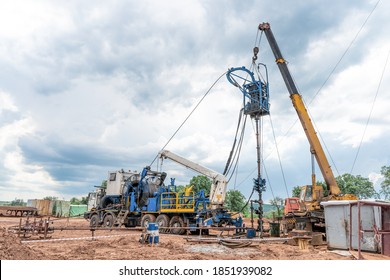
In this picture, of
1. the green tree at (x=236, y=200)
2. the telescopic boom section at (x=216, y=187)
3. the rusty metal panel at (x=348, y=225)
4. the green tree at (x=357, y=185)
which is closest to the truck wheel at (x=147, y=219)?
the telescopic boom section at (x=216, y=187)

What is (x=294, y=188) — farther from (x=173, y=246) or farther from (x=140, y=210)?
(x=173, y=246)

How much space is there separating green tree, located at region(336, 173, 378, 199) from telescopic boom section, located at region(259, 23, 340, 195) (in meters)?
48.0

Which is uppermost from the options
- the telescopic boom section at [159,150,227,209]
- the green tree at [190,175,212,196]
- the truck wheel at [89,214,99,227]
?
the green tree at [190,175,212,196]

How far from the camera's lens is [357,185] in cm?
6356

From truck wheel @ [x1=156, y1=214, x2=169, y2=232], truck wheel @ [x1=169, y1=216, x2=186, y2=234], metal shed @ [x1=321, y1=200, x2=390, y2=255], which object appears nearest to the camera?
metal shed @ [x1=321, y1=200, x2=390, y2=255]

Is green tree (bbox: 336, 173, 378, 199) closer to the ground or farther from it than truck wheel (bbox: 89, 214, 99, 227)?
farther from it

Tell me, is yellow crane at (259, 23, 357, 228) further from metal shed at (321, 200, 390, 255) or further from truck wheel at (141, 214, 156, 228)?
truck wheel at (141, 214, 156, 228)

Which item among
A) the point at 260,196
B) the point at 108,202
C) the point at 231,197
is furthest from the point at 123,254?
the point at 231,197

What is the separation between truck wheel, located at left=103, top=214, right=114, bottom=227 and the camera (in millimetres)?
21163

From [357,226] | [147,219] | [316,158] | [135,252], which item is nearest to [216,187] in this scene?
[147,219]

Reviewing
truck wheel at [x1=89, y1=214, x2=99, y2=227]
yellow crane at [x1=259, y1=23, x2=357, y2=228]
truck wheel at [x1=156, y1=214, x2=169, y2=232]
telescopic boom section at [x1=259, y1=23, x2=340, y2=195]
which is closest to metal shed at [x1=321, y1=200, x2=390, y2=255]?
yellow crane at [x1=259, y1=23, x2=357, y2=228]

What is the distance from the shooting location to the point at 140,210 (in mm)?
20188

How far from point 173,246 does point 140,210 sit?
8.93 meters

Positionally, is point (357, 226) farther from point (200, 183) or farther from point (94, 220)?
point (200, 183)
